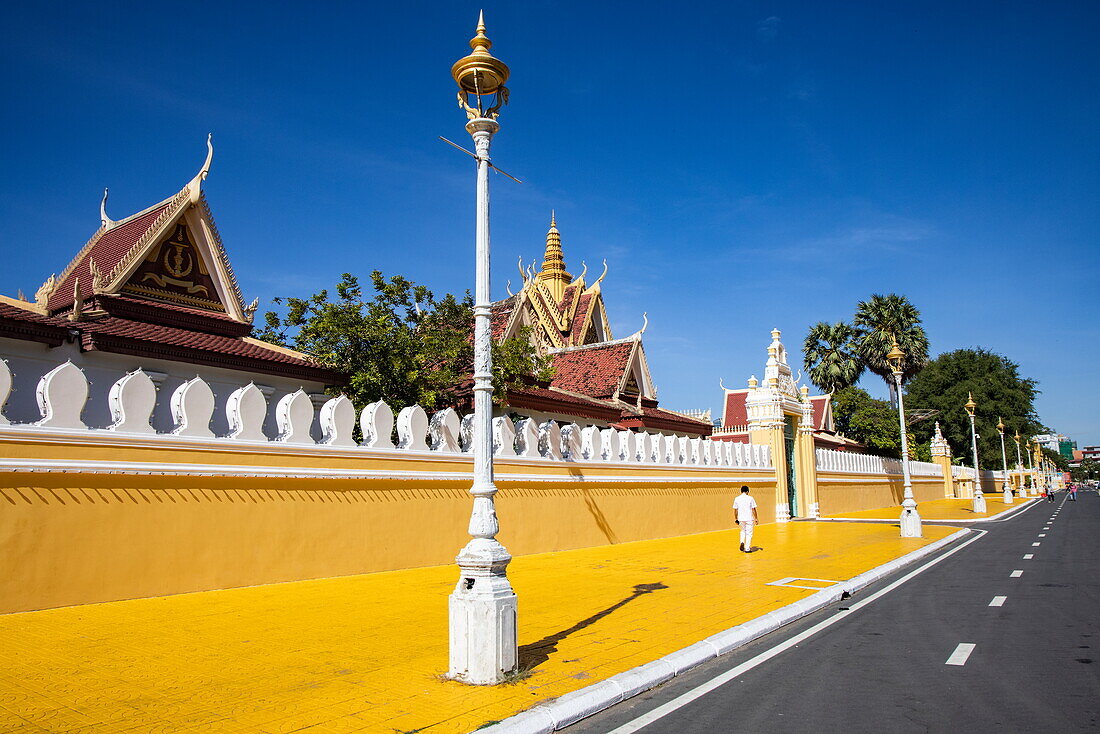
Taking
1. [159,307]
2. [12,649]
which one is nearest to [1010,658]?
[12,649]

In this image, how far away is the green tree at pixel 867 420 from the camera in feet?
161

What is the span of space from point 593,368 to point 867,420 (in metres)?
30.0

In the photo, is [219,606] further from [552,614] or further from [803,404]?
[803,404]

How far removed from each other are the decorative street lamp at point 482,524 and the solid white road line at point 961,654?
3629 mm

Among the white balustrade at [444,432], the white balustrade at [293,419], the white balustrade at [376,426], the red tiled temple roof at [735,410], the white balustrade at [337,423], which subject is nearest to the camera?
the white balustrade at [293,419]

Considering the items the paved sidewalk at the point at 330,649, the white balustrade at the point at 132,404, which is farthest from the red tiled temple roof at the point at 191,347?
the paved sidewalk at the point at 330,649

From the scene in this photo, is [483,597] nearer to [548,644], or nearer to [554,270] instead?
[548,644]

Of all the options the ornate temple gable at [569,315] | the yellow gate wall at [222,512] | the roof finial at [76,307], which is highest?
the ornate temple gable at [569,315]

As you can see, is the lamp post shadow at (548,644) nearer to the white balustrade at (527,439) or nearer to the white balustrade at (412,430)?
the white balustrade at (412,430)

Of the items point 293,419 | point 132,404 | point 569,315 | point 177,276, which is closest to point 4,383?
point 132,404

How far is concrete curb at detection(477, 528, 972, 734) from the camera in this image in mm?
4543

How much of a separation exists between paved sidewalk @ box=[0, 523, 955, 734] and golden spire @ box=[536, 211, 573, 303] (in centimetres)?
3269

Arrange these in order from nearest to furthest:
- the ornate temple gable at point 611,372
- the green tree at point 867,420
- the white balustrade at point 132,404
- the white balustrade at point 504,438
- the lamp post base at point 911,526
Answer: the white balustrade at point 132,404
the white balustrade at point 504,438
the lamp post base at point 911,526
the ornate temple gable at point 611,372
the green tree at point 867,420

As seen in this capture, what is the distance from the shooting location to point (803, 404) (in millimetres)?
27359
